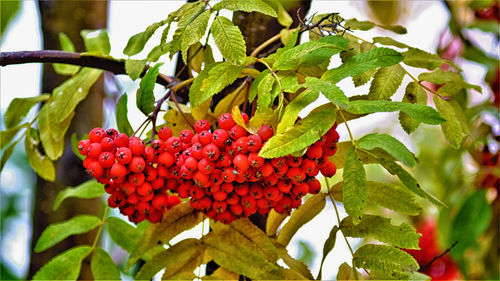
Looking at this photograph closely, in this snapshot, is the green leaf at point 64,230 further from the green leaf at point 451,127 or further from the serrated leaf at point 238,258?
the green leaf at point 451,127

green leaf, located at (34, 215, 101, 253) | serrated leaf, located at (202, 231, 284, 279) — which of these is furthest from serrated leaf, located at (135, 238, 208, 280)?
green leaf, located at (34, 215, 101, 253)

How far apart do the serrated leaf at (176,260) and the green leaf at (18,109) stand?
44cm

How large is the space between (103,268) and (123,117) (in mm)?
287

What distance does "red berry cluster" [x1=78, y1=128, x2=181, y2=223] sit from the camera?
737 millimetres

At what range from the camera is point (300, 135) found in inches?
25.3

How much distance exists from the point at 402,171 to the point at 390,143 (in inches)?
2.6

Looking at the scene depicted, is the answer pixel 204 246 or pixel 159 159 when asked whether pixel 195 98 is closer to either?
pixel 159 159

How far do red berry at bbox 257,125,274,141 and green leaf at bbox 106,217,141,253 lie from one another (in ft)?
1.44

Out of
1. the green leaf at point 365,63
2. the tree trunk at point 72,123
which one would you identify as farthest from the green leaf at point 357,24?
the tree trunk at point 72,123

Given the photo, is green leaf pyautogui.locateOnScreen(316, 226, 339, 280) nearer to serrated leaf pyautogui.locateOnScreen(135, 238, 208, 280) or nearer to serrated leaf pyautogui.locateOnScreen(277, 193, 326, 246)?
serrated leaf pyautogui.locateOnScreen(277, 193, 326, 246)

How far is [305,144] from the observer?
63 cm

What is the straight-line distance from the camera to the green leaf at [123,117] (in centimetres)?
84

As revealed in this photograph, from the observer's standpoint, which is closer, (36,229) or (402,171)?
(402,171)

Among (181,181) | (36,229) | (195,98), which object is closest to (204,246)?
(181,181)
